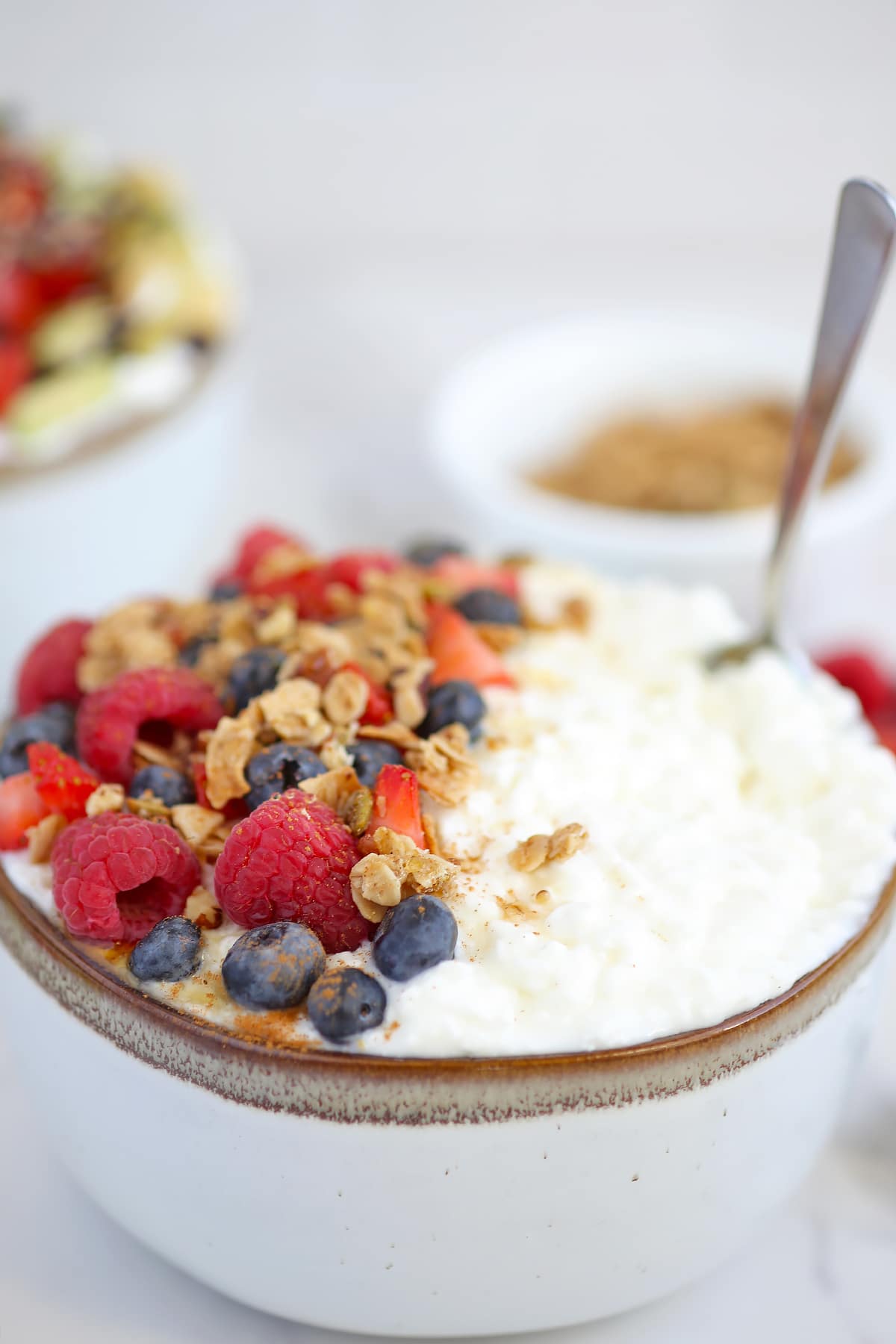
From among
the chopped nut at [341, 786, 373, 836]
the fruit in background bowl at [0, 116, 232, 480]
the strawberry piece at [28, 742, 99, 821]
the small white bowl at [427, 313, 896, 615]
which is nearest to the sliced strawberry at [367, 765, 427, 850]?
the chopped nut at [341, 786, 373, 836]

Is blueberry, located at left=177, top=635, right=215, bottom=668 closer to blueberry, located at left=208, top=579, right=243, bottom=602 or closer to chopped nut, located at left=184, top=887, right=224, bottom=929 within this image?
blueberry, located at left=208, top=579, right=243, bottom=602

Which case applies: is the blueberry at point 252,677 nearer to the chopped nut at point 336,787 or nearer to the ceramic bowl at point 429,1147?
the chopped nut at point 336,787

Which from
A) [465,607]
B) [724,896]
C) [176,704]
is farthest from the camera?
[465,607]

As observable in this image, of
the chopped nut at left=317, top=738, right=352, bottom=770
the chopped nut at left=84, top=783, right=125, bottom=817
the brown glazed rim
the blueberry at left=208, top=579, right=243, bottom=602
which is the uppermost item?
the chopped nut at left=317, top=738, right=352, bottom=770

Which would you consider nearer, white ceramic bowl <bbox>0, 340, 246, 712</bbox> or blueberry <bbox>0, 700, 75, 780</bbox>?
blueberry <bbox>0, 700, 75, 780</bbox>

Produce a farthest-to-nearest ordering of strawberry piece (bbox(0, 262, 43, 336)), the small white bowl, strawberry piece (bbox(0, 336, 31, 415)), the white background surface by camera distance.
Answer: the white background surface, strawberry piece (bbox(0, 262, 43, 336)), strawberry piece (bbox(0, 336, 31, 415)), the small white bowl

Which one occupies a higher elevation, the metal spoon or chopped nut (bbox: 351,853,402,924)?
the metal spoon

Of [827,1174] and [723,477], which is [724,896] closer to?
[827,1174]

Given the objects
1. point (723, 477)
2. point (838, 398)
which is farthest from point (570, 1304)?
point (723, 477)
